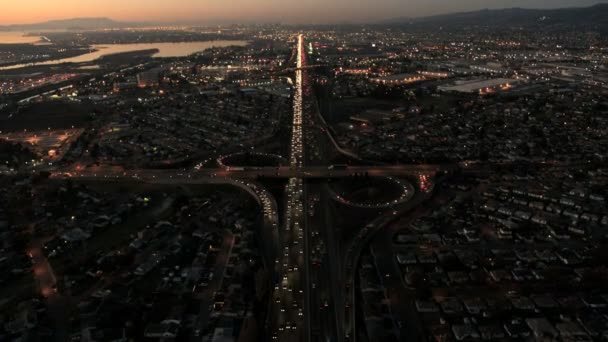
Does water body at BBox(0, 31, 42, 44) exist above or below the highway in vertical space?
above

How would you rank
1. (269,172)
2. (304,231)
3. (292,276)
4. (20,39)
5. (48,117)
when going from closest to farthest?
(292,276) < (304,231) < (269,172) < (48,117) < (20,39)

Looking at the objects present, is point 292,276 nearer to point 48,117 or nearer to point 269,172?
point 269,172

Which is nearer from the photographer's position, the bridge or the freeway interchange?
the freeway interchange

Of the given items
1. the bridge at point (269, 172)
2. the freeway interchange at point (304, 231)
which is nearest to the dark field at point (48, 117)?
the freeway interchange at point (304, 231)

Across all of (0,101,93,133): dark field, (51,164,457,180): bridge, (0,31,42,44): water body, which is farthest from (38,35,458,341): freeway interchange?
(0,31,42,44): water body

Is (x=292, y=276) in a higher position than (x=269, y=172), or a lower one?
lower

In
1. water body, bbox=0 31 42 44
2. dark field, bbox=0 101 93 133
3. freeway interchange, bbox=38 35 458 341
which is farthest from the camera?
water body, bbox=0 31 42 44

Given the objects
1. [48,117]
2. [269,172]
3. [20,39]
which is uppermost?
[20,39]

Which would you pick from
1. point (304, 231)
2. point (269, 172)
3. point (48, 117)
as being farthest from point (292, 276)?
point (48, 117)

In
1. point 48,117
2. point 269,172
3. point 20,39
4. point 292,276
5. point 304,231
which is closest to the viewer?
point 292,276

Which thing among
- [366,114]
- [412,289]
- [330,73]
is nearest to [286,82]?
[330,73]

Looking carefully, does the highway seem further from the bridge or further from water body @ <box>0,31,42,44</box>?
water body @ <box>0,31,42,44</box>

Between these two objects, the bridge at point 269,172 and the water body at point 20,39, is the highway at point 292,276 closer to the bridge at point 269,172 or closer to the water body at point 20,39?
the bridge at point 269,172
